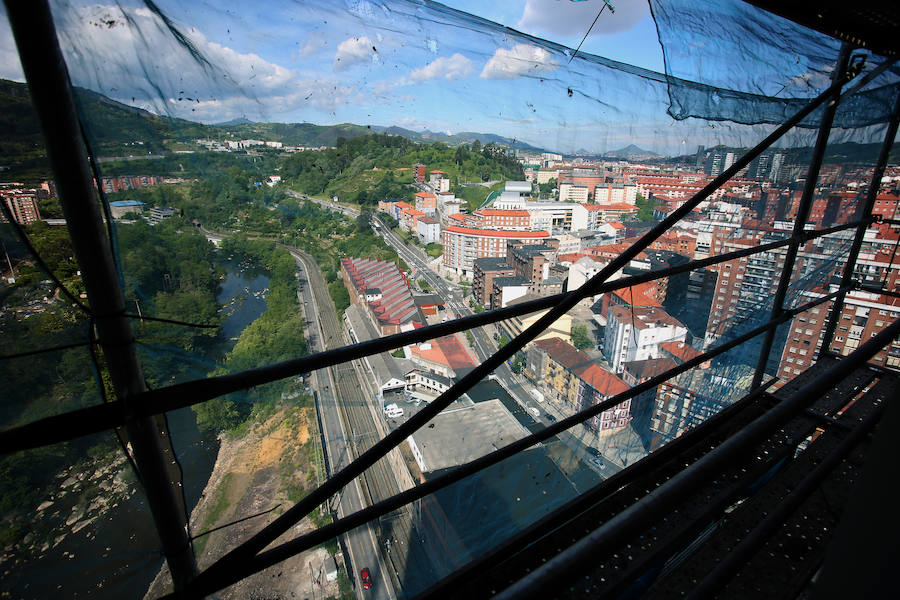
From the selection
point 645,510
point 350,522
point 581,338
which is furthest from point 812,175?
point 581,338

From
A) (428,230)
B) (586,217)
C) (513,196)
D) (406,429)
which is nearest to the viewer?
(406,429)

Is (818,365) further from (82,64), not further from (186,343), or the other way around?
(82,64)

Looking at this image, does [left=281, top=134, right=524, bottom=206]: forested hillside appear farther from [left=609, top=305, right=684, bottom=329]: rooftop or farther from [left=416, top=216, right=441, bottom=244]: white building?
[left=609, top=305, right=684, bottom=329]: rooftop

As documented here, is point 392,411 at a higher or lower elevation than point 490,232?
lower

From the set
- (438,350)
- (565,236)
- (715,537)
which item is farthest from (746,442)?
(565,236)

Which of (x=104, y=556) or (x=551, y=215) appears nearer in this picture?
(x=104, y=556)

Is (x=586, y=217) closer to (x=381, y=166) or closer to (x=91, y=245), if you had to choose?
(x=381, y=166)

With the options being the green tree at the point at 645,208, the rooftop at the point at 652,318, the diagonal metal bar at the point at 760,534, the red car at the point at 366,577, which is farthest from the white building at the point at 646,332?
the red car at the point at 366,577
